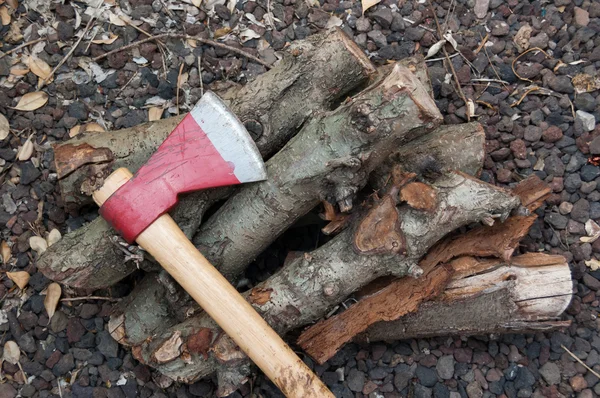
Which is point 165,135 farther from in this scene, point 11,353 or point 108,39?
point 11,353

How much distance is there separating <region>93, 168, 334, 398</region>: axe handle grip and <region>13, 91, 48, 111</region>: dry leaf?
1.11 metres

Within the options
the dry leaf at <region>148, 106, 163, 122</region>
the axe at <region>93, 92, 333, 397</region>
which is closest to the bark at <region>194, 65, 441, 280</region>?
the axe at <region>93, 92, 333, 397</region>

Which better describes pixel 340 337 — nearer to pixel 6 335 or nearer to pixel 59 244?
pixel 59 244

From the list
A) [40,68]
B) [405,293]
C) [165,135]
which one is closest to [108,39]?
[40,68]

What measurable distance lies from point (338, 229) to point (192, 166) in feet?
2.03

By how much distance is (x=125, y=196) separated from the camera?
2236mm

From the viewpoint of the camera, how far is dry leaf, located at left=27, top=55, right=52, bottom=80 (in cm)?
292

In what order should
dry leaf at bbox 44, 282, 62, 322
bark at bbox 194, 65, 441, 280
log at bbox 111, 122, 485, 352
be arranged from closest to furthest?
bark at bbox 194, 65, 441, 280
log at bbox 111, 122, 485, 352
dry leaf at bbox 44, 282, 62, 322

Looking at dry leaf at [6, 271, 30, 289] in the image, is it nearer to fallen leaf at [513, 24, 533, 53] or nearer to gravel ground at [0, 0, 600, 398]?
gravel ground at [0, 0, 600, 398]

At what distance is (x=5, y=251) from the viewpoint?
2764 mm

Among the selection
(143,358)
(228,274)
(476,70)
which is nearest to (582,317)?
(476,70)

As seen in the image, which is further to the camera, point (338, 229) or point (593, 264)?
point (593, 264)

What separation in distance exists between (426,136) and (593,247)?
97 cm

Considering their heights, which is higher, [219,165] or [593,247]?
[219,165]
